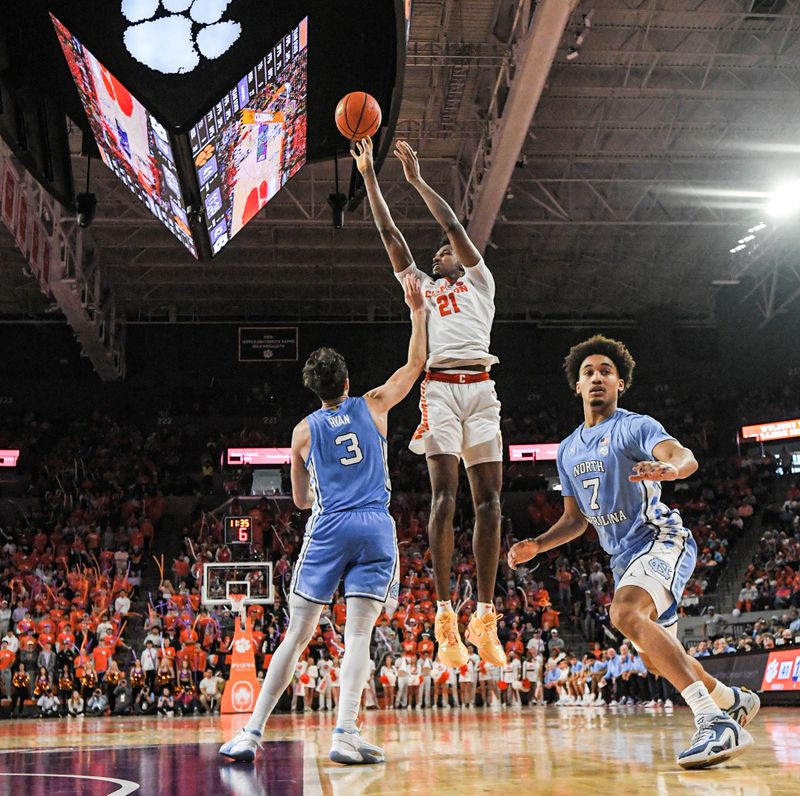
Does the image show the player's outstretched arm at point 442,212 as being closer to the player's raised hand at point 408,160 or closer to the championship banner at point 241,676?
the player's raised hand at point 408,160

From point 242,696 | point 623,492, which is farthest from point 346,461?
point 242,696

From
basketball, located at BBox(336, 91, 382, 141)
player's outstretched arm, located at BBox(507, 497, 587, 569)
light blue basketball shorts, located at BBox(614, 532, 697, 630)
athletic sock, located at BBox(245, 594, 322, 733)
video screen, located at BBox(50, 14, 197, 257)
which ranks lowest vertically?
athletic sock, located at BBox(245, 594, 322, 733)

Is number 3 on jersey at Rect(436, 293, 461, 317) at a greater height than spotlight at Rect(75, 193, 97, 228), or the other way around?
spotlight at Rect(75, 193, 97, 228)

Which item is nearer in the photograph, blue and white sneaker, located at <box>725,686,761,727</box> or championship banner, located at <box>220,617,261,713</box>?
blue and white sneaker, located at <box>725,686,761,727</box>

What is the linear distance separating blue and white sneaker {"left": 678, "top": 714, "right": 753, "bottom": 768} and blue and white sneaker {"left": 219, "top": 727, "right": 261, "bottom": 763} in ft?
7.54

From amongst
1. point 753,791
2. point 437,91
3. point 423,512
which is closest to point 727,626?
point 423,512

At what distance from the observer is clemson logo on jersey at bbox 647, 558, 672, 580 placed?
15.9 feet

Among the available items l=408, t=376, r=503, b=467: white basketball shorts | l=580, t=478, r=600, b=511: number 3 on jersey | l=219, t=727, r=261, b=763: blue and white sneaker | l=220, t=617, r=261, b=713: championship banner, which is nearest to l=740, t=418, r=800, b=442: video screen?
l=220, t=617, r=261, b=713: championship banner

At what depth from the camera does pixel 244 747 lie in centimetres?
513

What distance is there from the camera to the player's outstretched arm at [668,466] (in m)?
4.25

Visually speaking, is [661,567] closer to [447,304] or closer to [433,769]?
[433,769]

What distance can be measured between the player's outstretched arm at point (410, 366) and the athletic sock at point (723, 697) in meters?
2.38

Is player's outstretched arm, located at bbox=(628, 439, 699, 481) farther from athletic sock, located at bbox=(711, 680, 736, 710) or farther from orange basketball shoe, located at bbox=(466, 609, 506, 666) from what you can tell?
orange basketball shoe, located at bbox=(466, 609, 506, 666)

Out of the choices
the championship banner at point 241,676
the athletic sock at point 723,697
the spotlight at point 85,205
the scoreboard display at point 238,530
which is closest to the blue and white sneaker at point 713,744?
the athletic sock at point 723,697
